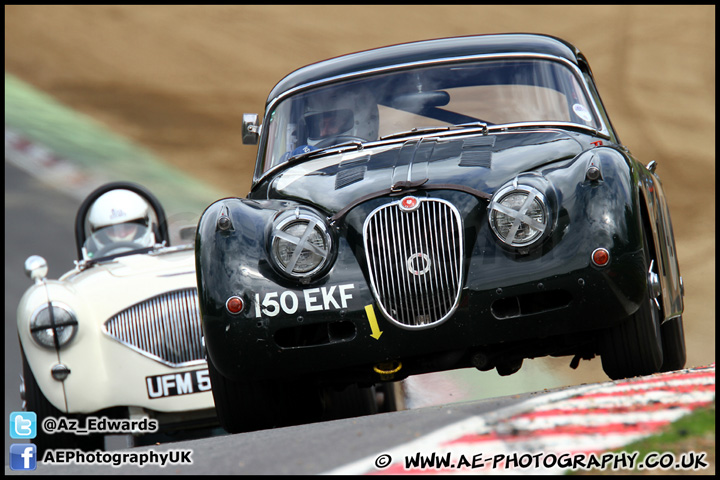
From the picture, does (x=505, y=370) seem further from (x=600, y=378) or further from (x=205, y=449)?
(x=600, y=378)

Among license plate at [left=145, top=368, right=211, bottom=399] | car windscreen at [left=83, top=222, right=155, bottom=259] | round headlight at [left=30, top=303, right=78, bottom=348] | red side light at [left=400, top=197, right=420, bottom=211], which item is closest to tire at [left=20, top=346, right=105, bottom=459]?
round headlight at [left=30, top=303, right=78, bottom=348]

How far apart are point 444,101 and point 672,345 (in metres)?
2.08

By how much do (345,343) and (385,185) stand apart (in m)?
0.77

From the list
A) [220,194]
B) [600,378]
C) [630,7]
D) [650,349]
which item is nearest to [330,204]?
[650,349]

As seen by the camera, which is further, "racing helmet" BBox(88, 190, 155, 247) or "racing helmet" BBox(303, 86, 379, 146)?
"racing helmet" BBox(88, 190, 155, 247)

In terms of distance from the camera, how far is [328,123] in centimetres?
649

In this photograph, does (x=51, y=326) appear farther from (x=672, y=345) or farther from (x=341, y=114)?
(x=672, y=345)

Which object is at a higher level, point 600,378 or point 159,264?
point 159,264

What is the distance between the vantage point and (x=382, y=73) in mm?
6500

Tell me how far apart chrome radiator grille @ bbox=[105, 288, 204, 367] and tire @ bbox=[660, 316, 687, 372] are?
2.97 metres

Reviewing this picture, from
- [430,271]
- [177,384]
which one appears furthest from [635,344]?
[177,384]

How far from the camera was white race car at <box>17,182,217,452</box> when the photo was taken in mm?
7238

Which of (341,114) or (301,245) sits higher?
(341,114)

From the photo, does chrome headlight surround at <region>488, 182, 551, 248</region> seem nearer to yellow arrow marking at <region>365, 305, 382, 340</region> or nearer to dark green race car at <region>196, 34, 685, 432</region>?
dark green race car at <region>196, 34, 685, 432</region>
